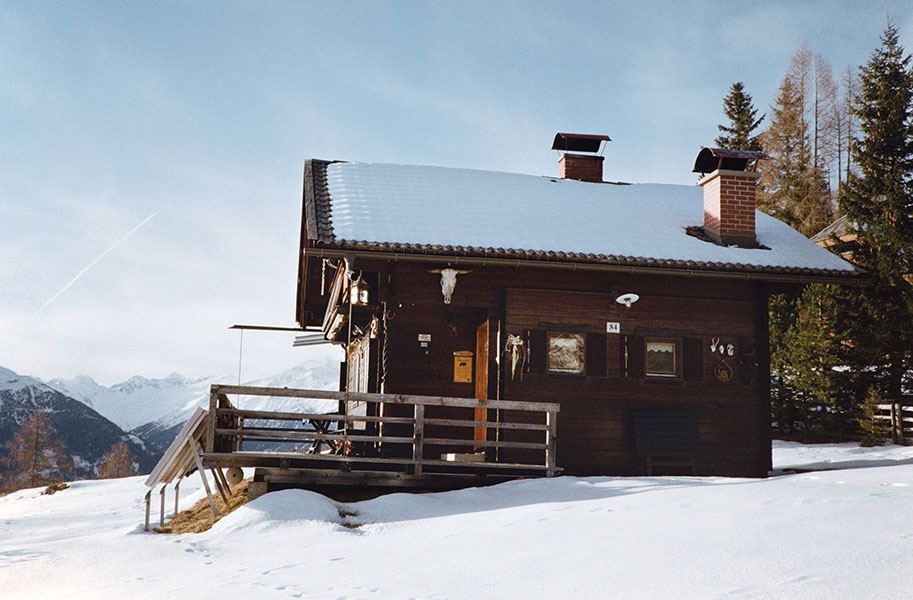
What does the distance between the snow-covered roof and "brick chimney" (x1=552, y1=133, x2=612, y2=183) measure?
0.70 metres

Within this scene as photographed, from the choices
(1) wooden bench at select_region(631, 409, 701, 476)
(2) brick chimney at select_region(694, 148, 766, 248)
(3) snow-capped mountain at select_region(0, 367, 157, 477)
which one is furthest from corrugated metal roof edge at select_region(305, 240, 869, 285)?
(3) snow-capped mountain at select_region(0, 367, 157, 477)

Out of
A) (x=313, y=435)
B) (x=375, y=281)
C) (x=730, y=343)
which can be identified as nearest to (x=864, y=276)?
(x=730, y=343)

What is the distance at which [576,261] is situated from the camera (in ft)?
37.0

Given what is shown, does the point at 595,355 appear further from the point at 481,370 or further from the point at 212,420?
the point at 212,420

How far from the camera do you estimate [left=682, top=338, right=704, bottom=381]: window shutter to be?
39.3 feet

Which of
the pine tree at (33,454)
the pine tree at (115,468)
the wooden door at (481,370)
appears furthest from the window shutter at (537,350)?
the pine tree at (115,468)

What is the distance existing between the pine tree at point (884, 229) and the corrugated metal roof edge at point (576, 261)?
26.8 ft

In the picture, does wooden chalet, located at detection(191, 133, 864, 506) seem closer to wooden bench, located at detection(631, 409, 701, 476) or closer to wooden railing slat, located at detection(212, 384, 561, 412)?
wooden bench, located at detection(631, 409, 701, 476)

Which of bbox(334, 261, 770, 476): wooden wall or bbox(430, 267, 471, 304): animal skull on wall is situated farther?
bbox(334, 261, 770, 476): wooden wall

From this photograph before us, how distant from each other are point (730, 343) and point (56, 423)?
111491 mm

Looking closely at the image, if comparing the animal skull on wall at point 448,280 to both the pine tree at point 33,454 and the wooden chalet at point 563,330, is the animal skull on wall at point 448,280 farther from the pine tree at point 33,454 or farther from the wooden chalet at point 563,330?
the pine tree at point 33,454

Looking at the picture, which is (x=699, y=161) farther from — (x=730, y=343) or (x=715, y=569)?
(x=715, y=569)

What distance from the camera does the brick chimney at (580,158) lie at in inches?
637

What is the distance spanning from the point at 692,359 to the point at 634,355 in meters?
0.94
